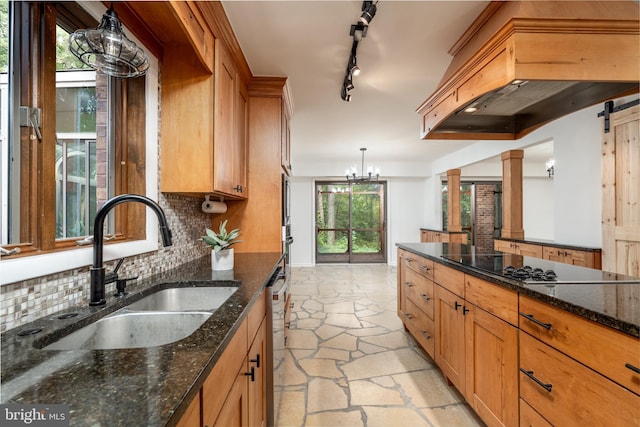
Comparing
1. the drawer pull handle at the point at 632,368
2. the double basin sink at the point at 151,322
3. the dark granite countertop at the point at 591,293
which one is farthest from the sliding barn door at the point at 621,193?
the double basin sink at the point at 151,322

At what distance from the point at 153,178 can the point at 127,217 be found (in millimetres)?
257

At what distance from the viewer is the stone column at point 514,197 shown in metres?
4.32

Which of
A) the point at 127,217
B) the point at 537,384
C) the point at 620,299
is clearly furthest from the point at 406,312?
the point at 127,217

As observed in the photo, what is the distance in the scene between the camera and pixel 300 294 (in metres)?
4.42

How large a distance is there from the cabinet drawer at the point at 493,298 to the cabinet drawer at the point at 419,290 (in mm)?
547

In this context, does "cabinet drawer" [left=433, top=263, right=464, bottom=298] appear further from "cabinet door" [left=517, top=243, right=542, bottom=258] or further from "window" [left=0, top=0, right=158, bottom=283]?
"cabinet door" [left=517, top=243, right=542, bottom=258]

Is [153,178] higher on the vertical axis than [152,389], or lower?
higher

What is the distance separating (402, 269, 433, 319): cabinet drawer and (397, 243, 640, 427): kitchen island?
3.8 inches

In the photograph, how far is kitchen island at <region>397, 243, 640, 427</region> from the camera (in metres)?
0.91

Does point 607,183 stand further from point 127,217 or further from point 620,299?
point 127,217

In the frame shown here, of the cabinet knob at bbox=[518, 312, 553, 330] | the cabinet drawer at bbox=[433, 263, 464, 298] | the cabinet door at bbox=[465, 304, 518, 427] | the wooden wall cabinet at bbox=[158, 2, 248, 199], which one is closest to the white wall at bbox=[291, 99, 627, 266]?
Answer: the cabinet drawer at bbox=[433, 263, 464, 298]

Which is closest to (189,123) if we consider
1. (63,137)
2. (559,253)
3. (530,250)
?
(63,137)

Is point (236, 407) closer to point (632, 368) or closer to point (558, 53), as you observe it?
point (632, 368)

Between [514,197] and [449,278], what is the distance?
3.29 meters
